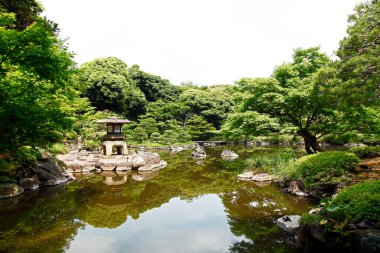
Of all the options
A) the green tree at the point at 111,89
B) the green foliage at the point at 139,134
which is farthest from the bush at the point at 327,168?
the green tree at the point at 111,89

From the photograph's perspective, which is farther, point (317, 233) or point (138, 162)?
point (138, 162)

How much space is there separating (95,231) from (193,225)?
3.18 metres

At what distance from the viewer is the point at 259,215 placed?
9281 millimetres

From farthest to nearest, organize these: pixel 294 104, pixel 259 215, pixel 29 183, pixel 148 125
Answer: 1. pixel 148 125
2. pixel 294 104
3. pixel 29 183
4. pixel 259 215

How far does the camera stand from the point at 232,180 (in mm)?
15461

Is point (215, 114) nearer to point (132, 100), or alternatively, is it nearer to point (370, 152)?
point (132, 100)

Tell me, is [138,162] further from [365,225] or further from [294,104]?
[365,225]

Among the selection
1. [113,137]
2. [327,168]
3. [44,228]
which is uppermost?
[113,137]

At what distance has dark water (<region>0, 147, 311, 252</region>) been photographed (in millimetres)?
7160

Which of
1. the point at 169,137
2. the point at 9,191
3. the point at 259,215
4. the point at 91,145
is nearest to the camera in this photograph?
the point at 259,215

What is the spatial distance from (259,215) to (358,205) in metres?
3.87

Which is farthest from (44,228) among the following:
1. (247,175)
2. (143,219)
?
(247,175)

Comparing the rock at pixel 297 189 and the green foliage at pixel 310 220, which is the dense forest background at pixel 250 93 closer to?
Result: the rock at pixel 297 189

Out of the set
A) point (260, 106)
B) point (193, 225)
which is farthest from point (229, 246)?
point (260, 106)
